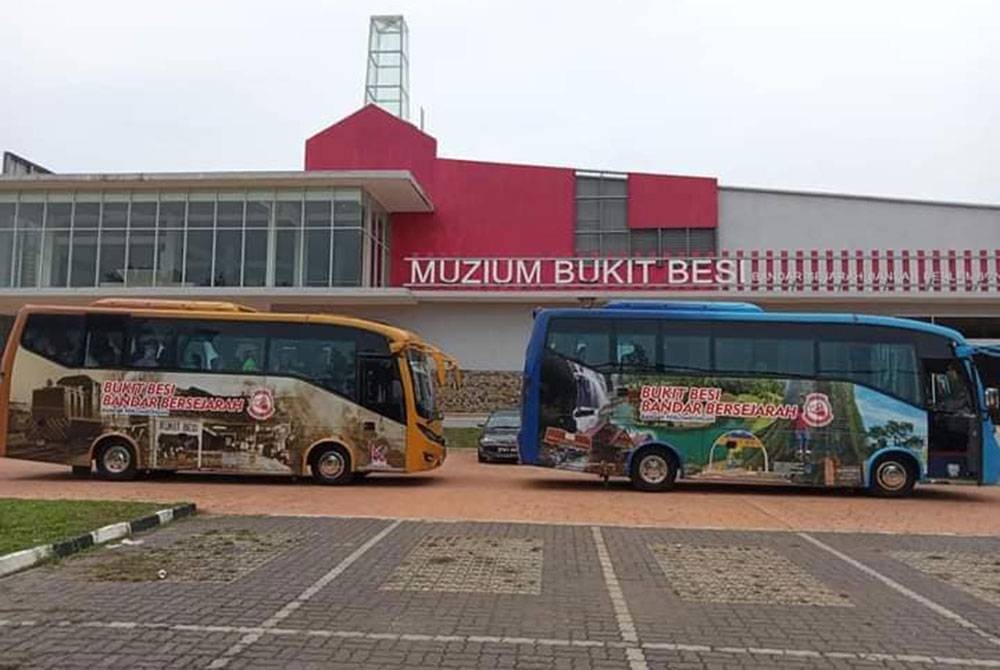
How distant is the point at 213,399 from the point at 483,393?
15439mm

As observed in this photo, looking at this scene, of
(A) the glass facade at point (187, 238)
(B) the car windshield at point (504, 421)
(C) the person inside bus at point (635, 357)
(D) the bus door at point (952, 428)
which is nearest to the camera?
(D) the bus door at point (952, 428)

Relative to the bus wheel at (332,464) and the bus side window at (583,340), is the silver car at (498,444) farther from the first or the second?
the bus wheel at (332,464)

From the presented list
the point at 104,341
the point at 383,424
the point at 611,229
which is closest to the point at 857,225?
the point at 611,229

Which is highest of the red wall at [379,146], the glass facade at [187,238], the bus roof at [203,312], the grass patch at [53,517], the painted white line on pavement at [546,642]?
the red wall at [379,146]

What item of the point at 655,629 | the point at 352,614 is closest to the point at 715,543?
the point at 655,629

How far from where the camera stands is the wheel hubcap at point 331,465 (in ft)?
55.4

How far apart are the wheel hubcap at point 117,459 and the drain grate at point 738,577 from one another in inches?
442

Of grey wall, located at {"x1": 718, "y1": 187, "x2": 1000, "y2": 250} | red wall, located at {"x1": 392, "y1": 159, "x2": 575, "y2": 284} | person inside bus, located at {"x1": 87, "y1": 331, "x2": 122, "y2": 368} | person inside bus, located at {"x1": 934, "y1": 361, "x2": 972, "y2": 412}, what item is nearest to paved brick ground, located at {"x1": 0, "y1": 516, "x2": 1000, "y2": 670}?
person inside bus, located at {"x1": 934, "y1": 361, "x2": 972, "y2": 412}

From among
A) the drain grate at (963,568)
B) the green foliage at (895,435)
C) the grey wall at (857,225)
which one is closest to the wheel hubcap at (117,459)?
the drain grate at (963,568)

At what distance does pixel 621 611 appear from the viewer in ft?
22.9

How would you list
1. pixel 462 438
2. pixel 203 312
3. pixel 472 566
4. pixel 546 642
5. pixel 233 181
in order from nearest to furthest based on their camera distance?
pixel 546 642
pixel 472 566
pixel 203 312
pixel 462 438
pixel 233 181

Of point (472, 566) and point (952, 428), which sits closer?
point (472, 566)

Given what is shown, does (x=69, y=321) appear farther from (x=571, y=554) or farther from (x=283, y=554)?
(x=571, y=554)

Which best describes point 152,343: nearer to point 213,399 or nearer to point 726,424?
point 213,399
